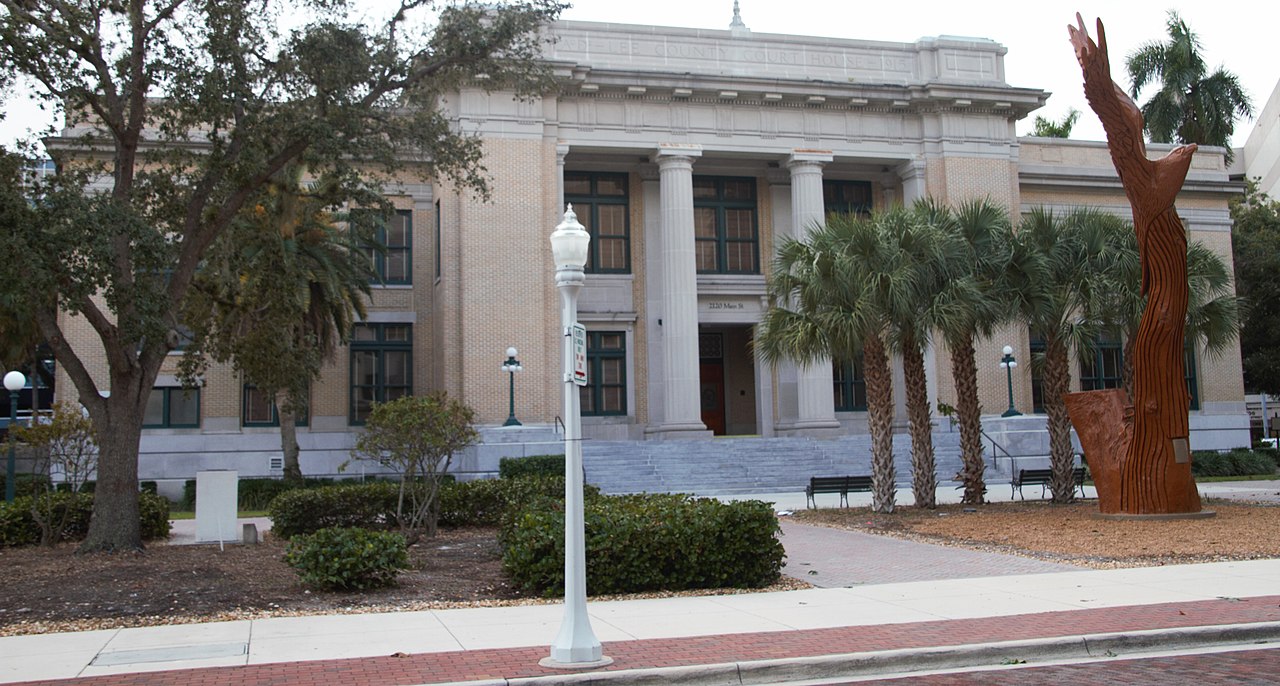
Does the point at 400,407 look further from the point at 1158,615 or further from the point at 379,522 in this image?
the point at 1158,615

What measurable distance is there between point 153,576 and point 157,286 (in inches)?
185

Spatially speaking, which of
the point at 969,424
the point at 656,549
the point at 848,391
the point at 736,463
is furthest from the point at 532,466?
the point at 656,549

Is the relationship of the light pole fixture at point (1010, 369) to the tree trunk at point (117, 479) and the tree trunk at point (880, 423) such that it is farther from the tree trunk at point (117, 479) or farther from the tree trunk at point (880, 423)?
the tree trunk at point (117, 479)

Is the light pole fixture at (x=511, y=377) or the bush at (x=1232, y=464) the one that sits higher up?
the light pole fixture at (x=511, y=377)

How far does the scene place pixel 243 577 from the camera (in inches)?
581

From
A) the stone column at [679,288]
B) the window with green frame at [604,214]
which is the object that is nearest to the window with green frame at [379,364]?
the window with green frame at [604,214]

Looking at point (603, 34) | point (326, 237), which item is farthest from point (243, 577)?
point (603, 34)

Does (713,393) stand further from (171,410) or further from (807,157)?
(171,410)

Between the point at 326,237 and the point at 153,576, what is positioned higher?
the point at 326,237

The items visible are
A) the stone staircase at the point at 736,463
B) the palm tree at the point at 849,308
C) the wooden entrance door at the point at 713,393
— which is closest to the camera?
the palm tree at the point at 849,308

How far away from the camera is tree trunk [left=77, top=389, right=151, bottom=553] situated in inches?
664

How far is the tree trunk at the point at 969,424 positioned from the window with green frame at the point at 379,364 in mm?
19147

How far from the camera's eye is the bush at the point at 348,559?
13312mm

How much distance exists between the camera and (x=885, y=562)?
16.1 metres
